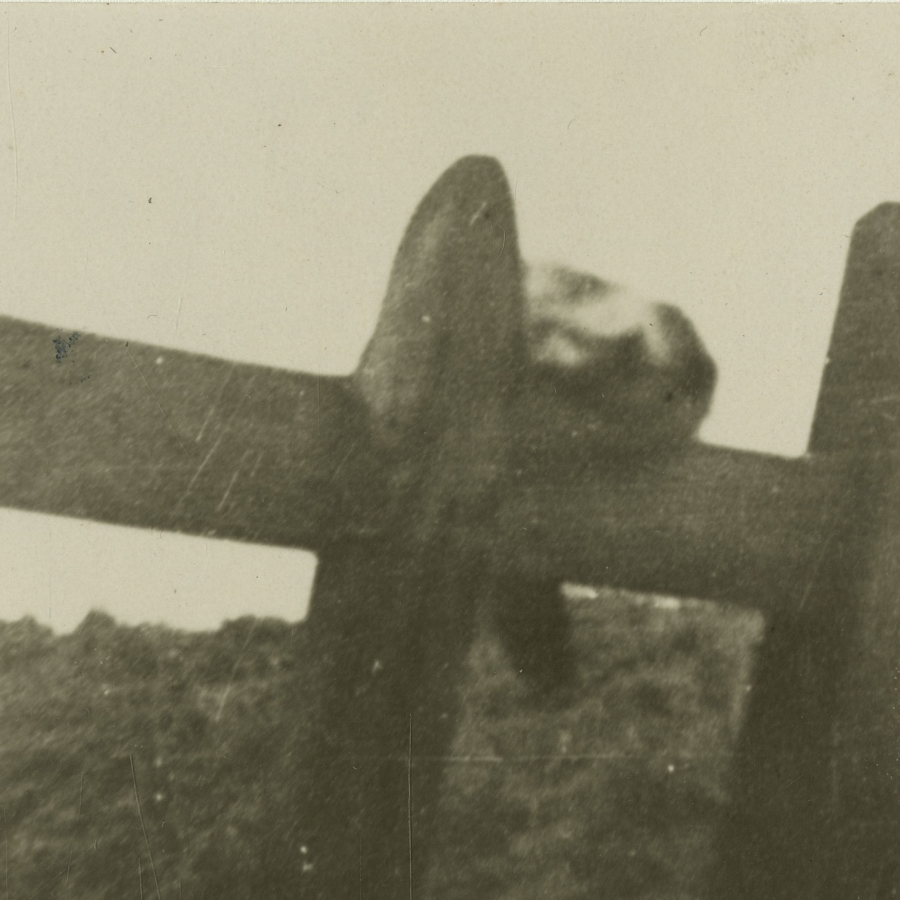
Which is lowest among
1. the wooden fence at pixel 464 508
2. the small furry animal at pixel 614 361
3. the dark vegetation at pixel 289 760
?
the dark vegetation at pixel 289 760

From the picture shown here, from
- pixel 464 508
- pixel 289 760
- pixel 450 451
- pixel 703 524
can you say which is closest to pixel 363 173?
pixel 450 451

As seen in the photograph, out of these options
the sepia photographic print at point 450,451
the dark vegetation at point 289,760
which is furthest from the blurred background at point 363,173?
the dark vegetation at point 289,760

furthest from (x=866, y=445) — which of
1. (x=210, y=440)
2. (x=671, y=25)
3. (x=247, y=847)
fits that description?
(x=247, y=847)

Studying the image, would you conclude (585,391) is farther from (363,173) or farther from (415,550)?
(363,173)

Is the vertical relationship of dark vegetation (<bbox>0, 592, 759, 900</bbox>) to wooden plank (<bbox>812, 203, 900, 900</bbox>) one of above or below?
below

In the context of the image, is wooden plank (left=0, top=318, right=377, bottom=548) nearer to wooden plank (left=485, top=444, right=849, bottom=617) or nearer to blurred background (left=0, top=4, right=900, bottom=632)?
blurred background (left=0, top=4, right=900, bottom=632)

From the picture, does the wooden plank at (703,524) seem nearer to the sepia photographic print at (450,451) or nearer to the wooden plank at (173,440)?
the sepia photographic print at (450,451)

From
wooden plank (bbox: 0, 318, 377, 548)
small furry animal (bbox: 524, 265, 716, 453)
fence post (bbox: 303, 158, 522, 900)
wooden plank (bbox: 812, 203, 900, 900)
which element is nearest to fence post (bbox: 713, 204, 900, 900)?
wooden plank (bbox: 812, 203, 900, 900)
